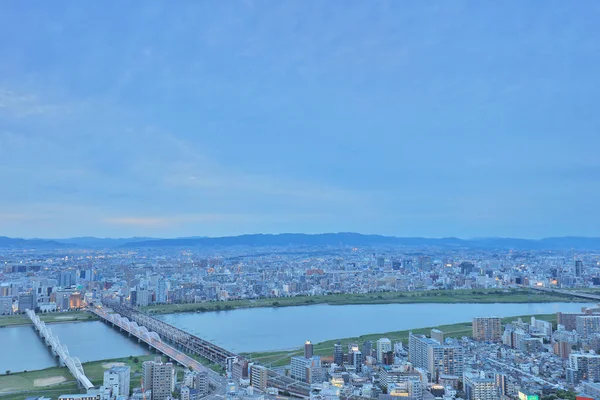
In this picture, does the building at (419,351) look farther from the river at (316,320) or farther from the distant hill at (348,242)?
the distant hill at (348,242)

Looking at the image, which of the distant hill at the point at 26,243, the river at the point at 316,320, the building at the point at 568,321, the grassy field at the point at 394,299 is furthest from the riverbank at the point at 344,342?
the distant hill at the point at 26,243

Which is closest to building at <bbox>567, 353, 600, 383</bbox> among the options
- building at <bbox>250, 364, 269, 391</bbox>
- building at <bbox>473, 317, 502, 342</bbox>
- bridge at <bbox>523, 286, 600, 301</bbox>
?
building at <bbox>473, 317, 502, 342</bbox>

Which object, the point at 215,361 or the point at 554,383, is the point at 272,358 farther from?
the point at 554,383

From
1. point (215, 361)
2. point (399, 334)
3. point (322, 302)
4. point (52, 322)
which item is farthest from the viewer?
point (322, 302)

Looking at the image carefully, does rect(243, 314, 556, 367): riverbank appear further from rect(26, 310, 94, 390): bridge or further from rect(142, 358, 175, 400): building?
rect(26, 310, 94, 390): bridge

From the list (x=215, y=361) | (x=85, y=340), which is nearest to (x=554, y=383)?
(x=215, y=361)

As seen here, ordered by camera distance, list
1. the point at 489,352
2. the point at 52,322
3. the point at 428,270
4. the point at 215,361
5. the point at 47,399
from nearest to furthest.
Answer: the point at 47,399 < the point at 215,361 < the point at 489,352 < the point at 52,322 < the point at 428,270
